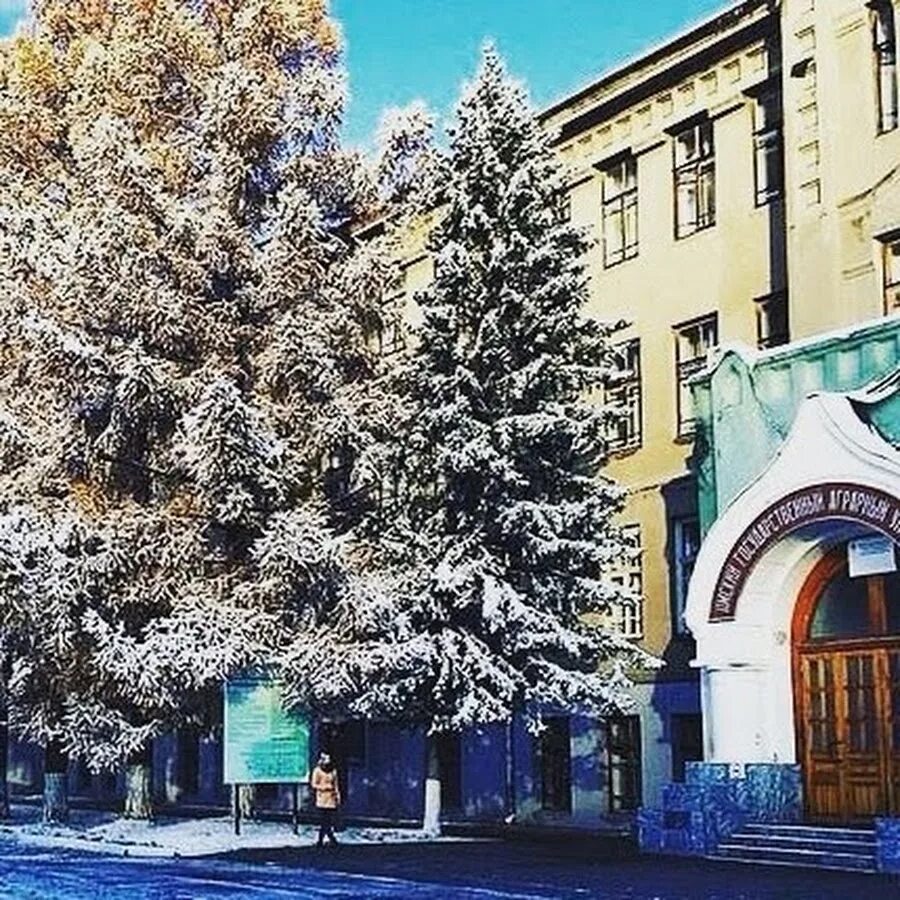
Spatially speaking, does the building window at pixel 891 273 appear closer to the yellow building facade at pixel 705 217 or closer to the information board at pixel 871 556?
the yellow building facade at pixel 705 217

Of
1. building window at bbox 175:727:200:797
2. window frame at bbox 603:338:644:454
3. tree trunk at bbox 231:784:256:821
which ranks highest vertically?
window frame at bbox 603:338:644:454

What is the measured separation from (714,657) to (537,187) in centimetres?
792

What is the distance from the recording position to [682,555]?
96.4ft

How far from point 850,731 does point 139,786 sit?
1302cm

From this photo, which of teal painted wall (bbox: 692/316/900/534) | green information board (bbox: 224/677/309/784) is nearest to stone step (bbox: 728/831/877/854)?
teal painted wall (bbox: 692/316/900/534)

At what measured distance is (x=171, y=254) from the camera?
93.8ft

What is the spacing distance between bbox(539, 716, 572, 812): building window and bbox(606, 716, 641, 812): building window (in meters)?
1.02

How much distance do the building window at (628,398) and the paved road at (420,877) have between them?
27.1 ft

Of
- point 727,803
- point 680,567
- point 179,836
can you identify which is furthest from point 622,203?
point 179,836

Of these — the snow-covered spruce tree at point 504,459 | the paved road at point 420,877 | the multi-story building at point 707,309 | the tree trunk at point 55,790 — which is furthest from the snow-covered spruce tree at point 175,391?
the paved road at point 420,877

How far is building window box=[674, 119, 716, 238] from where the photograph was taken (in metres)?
29.7

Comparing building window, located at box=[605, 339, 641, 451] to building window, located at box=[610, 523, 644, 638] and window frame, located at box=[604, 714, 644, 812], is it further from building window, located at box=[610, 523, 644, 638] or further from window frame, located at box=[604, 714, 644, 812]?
window frame, located at box=[604, 714, 644, 812]

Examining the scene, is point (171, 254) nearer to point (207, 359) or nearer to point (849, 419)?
point (207, 359)

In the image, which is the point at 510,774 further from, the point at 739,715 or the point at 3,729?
the point at 3,729
